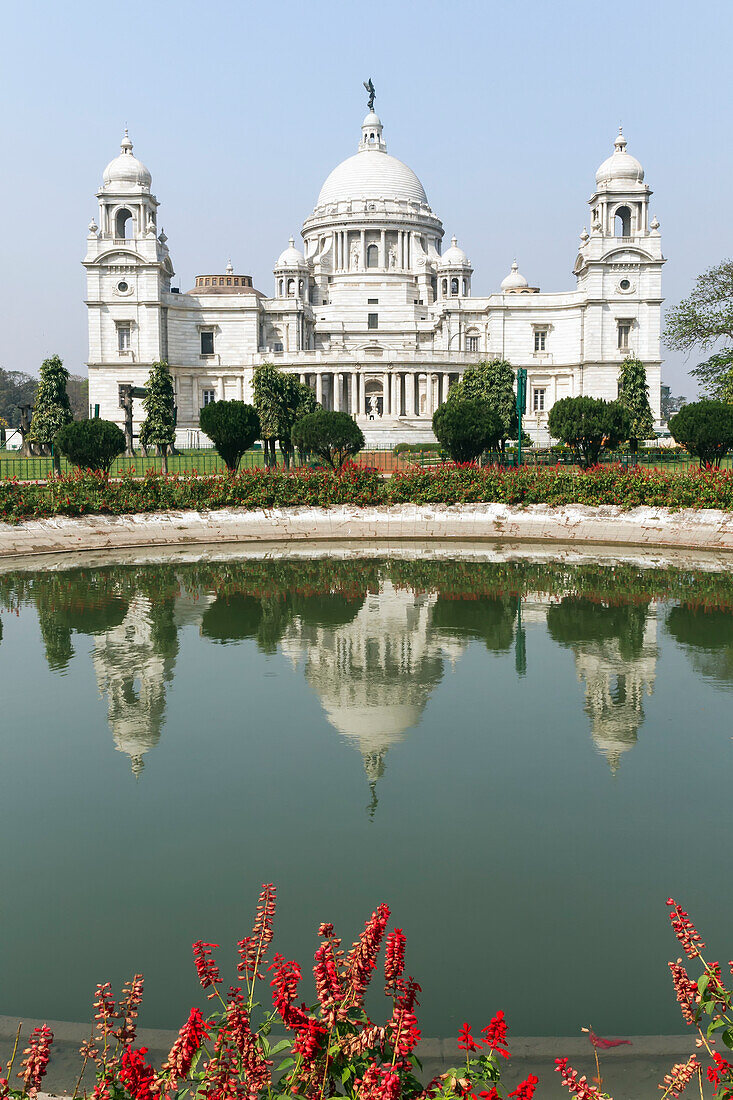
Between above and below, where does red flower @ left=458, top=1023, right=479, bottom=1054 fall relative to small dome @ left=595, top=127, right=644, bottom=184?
below

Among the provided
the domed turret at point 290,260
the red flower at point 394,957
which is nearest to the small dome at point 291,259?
the domed turret at point 290,260

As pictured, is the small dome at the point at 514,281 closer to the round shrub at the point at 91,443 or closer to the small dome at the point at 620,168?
the small dome at the point at 620,168

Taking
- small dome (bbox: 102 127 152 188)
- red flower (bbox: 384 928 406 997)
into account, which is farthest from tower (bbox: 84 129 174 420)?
red flower (bbox: 384 928 406 997)

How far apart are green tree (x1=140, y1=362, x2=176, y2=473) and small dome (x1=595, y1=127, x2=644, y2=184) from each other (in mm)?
33635

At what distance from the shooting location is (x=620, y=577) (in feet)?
59.5

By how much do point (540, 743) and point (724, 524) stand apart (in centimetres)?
1424

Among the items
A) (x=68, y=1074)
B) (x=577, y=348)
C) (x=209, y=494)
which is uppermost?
(x=577, y=348)

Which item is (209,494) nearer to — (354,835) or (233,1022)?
(354,835)

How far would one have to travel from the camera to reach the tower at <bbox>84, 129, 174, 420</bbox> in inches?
2435

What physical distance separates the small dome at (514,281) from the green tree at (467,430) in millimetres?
50201

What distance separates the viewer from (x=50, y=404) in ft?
150

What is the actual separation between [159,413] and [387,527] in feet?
80.2

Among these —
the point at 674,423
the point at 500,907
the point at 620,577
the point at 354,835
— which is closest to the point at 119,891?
the point at 354,835

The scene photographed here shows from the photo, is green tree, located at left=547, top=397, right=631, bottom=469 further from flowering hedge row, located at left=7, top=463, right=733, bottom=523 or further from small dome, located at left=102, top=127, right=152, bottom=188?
small dome, located at left=102, top=127, right=152, bottom=188
